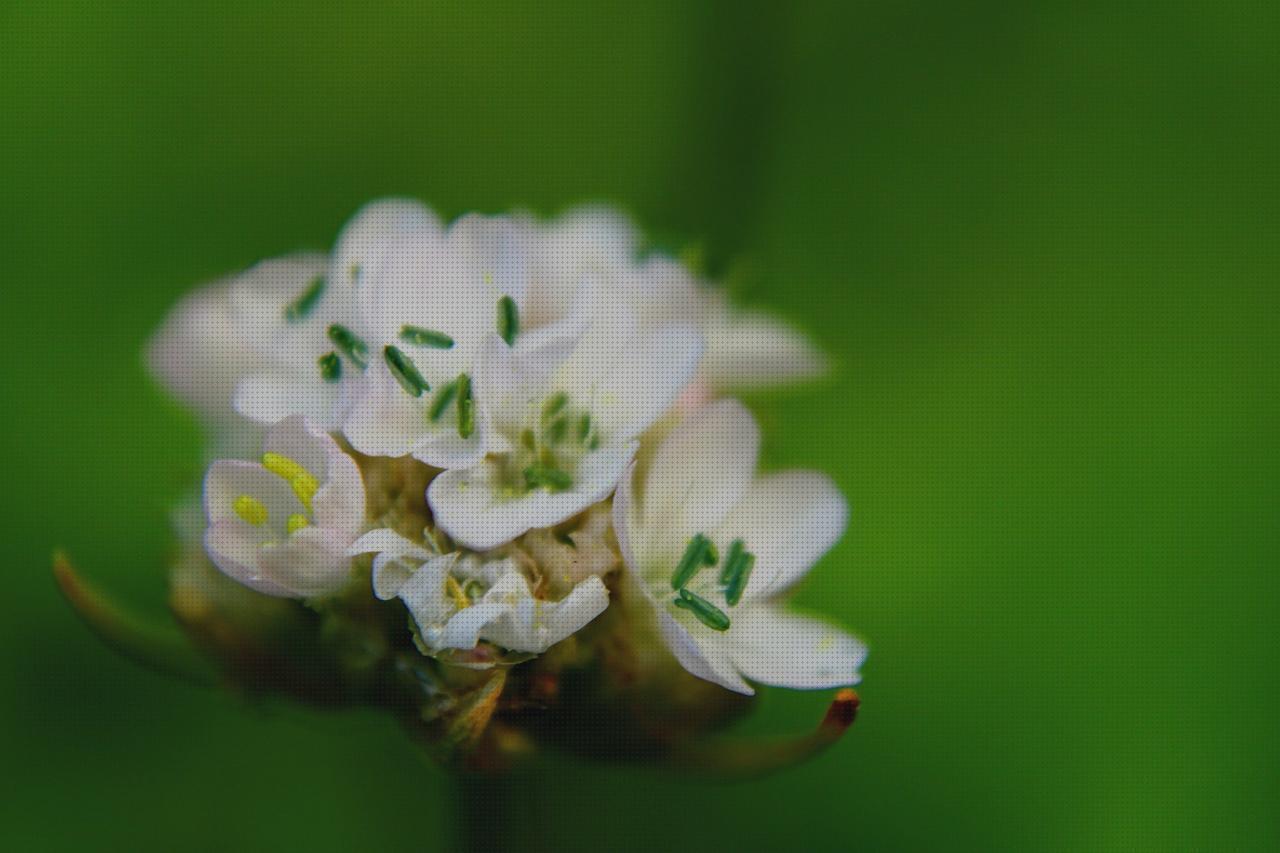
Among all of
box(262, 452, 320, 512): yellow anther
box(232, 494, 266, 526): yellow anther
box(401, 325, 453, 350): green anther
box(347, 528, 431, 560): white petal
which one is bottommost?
box(232, 494, 266, 526): yellow anther

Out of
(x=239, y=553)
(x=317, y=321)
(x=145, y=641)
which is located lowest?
(x=145, y=641)

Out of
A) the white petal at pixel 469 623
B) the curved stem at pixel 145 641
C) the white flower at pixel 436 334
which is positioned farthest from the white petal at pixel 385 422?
the curved stem at pixel 145 641

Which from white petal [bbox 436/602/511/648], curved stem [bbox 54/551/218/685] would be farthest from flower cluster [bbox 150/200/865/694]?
curved stem [bbox 54/551/218/685]

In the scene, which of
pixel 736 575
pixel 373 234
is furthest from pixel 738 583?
pixel 373 234

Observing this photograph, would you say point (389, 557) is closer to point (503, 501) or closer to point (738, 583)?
point (503, 501)

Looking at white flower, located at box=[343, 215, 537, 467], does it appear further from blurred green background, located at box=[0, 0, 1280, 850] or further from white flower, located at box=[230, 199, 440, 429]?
blurred green background, located at box=[0, 0, 1280, 850]

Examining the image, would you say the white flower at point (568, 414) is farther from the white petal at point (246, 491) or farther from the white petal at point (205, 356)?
the white petal at point (205, 356)

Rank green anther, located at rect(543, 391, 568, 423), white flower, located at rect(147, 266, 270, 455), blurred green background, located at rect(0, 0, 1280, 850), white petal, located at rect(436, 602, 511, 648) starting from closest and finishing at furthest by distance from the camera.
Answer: white petal, located at rect(436, 602, 511, 648)
green anther, located at rect(543, 391, 568, 423)
white flower, located at rect(147, 266, 270, 455)
blurred green background, located at rect(0, 0, 1280, 850)

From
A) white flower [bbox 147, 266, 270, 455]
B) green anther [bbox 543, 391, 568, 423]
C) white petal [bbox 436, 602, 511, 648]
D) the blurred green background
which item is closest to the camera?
white petal [bbox 436, 602, 511, 648]
